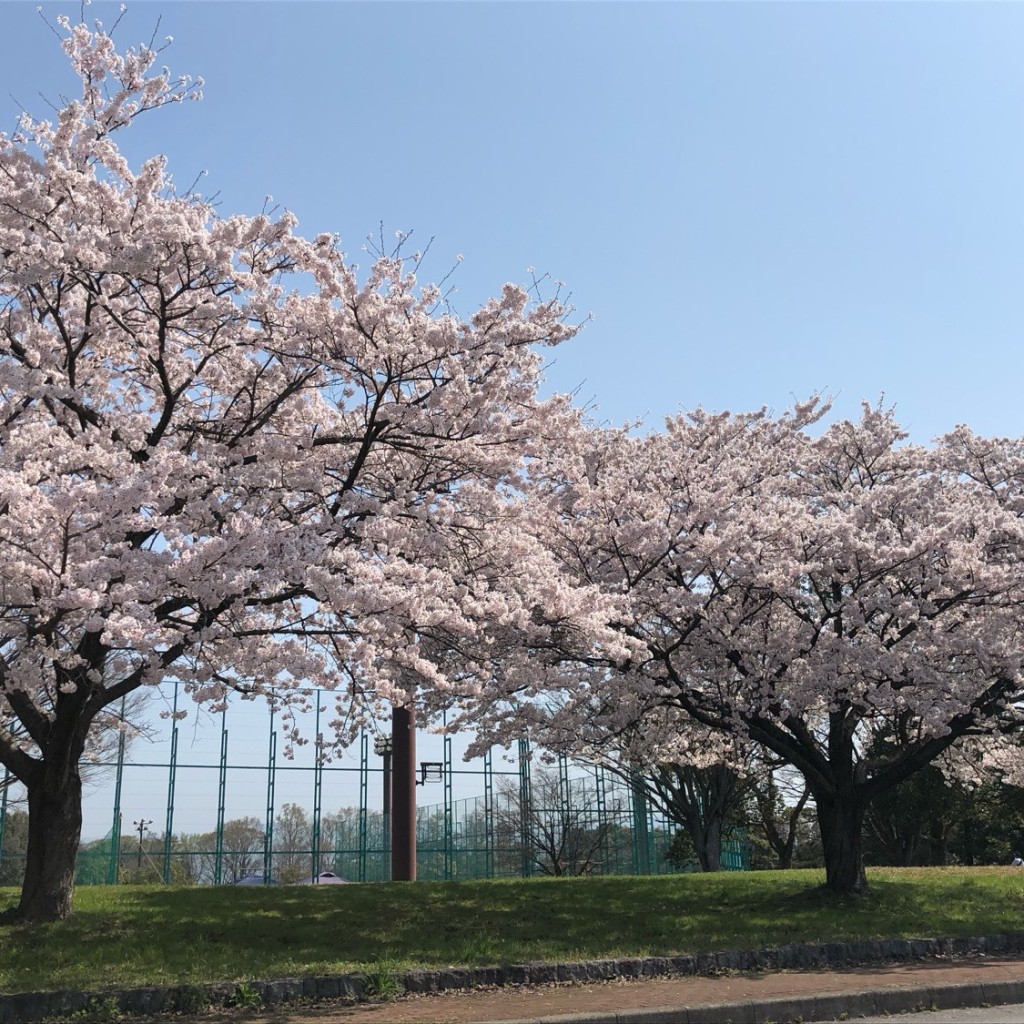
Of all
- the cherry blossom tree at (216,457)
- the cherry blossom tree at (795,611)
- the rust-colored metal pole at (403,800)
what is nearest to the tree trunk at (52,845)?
the cherry blossom tree at (216,457)

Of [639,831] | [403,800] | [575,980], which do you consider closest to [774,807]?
[639,831]

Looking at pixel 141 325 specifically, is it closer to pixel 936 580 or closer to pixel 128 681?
pixel 128 681

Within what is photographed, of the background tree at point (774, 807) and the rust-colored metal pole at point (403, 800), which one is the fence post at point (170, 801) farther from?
the background tree at point (774, 807)

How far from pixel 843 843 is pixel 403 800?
12370 mm

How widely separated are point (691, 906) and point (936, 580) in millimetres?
6287

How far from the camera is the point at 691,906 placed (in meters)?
14.6

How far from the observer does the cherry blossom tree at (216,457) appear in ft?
30.0

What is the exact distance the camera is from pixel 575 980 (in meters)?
10.2

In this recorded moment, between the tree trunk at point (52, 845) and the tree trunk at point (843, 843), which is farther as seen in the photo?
the tree trunk at point (843, 843)

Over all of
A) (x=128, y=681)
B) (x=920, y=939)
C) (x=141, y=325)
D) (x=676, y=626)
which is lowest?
(x=920, y=939)

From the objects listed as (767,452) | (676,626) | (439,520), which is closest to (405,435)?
(439,520)

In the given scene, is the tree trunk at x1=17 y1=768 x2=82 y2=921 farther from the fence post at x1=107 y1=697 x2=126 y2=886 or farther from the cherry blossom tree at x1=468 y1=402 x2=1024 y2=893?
the fence post at x1=107 y1=697 x2=126 y2=886

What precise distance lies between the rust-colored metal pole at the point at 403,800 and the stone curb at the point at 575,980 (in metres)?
14.1

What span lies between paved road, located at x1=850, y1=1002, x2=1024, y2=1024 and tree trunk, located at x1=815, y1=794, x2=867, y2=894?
6061 mm
